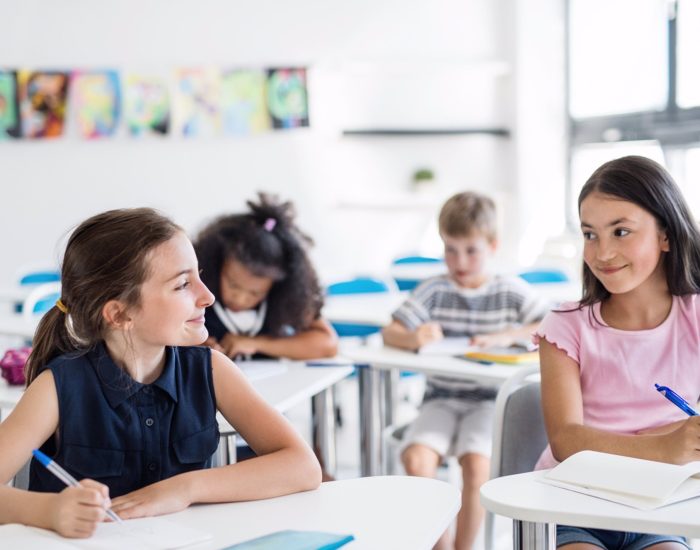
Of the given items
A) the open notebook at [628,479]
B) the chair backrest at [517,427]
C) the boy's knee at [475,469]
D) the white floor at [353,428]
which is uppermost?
the open notebook at [628,479]

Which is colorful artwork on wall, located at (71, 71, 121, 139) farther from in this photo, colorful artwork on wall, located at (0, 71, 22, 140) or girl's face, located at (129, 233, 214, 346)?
girl's face, located at (129, 233, 214, 346)

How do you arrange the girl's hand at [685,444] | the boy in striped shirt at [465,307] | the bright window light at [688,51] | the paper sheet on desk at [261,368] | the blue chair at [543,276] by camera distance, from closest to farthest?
the girl's hand at [685,444]
the paper sheet on desk at [261,368]
the boy in striped shirt at [465,307]
the blue chair at [543,276]
the bright window light at [688,51]

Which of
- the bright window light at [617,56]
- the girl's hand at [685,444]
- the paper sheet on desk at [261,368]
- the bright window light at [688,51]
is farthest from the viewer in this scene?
the bright window light at [617,56]

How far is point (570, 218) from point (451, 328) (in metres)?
3.26

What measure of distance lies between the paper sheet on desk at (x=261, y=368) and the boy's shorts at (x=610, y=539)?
965mm

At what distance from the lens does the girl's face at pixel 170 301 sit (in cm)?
149

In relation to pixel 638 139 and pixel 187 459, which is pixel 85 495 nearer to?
pixel 187 459

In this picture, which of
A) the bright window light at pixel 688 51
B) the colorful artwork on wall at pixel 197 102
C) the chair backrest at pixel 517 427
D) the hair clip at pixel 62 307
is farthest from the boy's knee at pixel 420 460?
the colorful artwork on wall at pixel 197 102

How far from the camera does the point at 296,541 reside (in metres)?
1.12

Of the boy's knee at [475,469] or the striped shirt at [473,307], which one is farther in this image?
the striped shirt at [473,307]

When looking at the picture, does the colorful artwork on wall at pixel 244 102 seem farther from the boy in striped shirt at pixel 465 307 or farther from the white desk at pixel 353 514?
the white desk at pixel 353 514

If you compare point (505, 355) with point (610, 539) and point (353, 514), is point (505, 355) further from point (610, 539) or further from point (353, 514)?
point (353, 514)

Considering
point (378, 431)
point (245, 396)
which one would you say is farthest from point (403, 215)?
point (245, 396)

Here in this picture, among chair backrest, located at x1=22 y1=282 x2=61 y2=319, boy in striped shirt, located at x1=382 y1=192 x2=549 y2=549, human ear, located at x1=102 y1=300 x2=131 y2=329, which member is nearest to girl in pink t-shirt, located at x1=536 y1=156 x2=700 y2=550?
human ear, located at x1=102 y1=300 x2=131 y2=329
